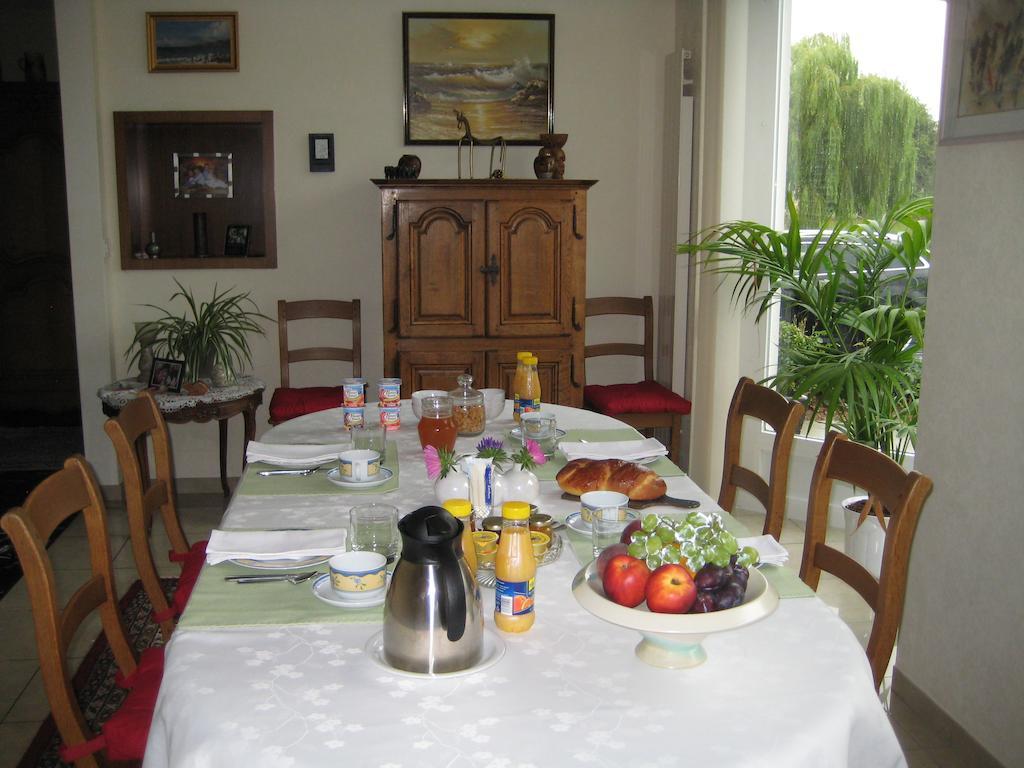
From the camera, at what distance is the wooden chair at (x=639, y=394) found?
422 cm

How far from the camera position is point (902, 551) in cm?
167

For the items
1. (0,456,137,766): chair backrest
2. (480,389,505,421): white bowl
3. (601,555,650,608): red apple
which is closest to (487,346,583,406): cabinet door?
(480,389,505,421): white bowl

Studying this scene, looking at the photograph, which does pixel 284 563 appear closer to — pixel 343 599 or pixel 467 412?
pixel 343 599

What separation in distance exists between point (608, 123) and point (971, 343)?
269cm

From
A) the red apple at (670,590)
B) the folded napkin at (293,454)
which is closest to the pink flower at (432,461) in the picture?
the folded napkin at (293,454)

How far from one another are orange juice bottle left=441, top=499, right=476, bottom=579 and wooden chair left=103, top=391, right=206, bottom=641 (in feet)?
2.42

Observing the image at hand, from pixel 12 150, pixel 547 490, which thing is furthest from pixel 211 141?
pixel 547 490

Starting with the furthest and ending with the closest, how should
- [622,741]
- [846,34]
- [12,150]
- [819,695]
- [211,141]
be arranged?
[12,150], [211,141], [846,34], [819,695], [622,741]

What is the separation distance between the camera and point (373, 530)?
1735 mm

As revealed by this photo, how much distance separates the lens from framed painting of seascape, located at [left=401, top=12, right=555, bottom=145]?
4543 mm

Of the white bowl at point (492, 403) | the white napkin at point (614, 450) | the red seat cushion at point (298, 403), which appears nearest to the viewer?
the white napkin at point (614, 450)

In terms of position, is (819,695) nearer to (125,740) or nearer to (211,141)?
(125,740)

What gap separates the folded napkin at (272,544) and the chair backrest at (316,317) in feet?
8.51

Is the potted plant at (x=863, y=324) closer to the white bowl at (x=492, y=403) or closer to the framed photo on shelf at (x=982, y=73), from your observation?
the framed photo on shelf at (x=982, y=73)
